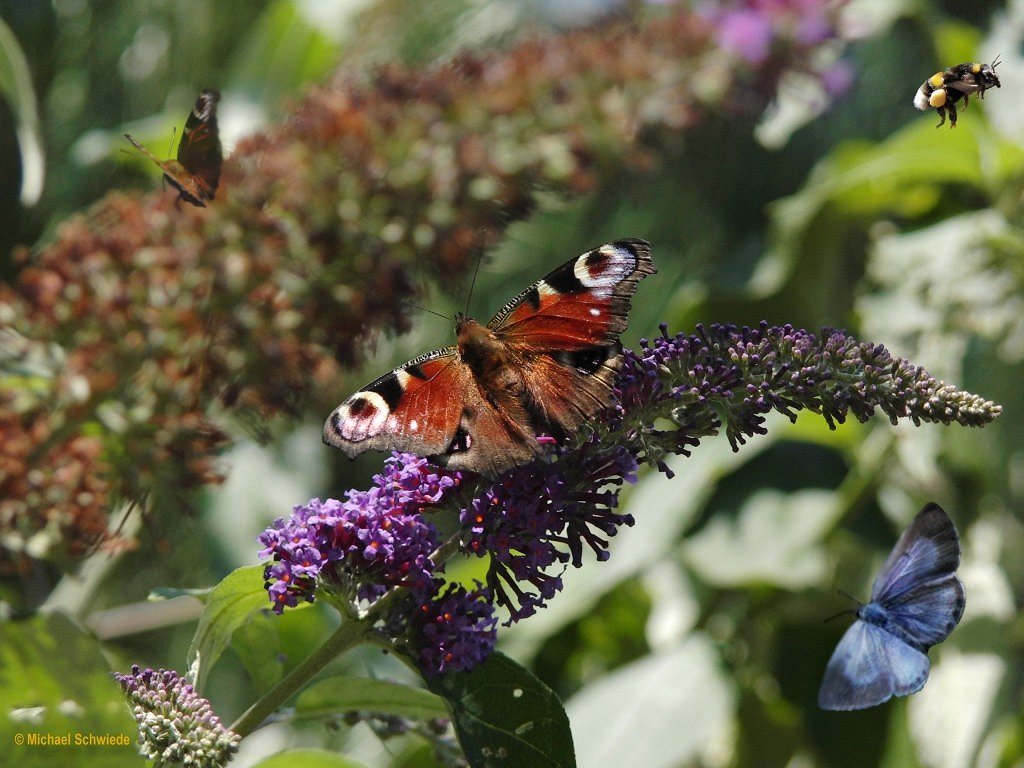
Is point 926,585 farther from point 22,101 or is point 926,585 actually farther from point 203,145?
point 22,101

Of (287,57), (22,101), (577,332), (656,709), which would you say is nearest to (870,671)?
(577,332)

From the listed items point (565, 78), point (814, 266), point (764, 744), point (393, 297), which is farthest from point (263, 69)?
point (764, 744)

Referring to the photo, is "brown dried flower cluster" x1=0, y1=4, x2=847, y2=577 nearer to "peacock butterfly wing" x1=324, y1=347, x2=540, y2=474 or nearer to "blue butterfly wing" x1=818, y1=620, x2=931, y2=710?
"peacock butterfly wing" x1=324, y1=347, x2=540, y2=474

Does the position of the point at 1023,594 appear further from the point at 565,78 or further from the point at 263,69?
the point at 263,69

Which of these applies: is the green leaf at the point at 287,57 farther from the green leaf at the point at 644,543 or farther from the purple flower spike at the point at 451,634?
the purple flower spike at the point at 451,634

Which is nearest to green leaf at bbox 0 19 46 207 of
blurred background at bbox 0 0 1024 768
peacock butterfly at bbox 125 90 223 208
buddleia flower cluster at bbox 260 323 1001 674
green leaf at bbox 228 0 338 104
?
blurred background at bbox 0 0 1024 768
